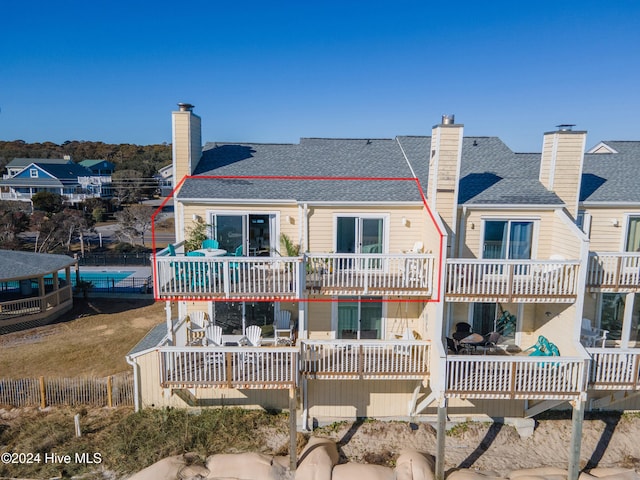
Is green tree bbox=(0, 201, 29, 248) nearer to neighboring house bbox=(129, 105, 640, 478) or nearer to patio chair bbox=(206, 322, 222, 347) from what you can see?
neighboring house bbox=(129, 105, 640, 478)

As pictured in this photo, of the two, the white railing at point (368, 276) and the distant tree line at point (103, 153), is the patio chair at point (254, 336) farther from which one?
the distant tree line at point (103, 153)

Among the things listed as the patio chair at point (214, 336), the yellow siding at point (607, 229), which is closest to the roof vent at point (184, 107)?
the patio chair at point (214, 336)

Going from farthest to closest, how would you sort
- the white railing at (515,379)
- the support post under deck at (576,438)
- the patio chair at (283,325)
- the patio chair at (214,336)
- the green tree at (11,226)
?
1. the green tree at (11,226)
2. the patio chair at (283,325)
3. the patio chair at (214,336)
4. the support post under deck at (576,438)
5. the white railing at (515,379)

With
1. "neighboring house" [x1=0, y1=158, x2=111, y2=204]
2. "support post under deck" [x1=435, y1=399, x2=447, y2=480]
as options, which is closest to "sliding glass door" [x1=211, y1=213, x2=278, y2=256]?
"support post under deck" [x1=435, y1=399, x2=447, y2=480]

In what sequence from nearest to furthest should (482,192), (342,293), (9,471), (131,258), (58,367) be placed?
(9,471) < (342,293) < (482,192) < (58,367) < (131,258)

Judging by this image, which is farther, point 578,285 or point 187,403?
point 187,403

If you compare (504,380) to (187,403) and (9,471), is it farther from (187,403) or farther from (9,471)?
(9,471)

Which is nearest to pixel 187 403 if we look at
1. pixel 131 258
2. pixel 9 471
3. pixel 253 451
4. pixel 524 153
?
pixel 253 451
